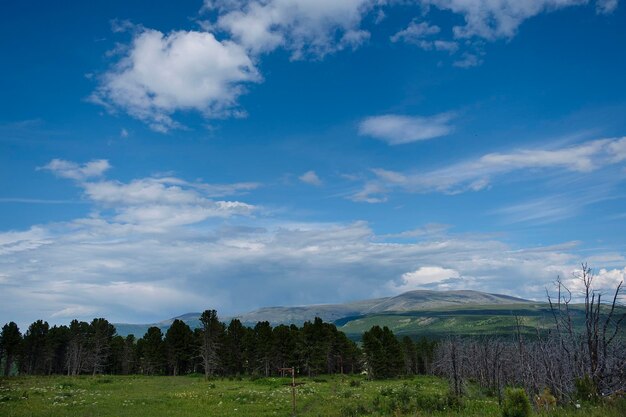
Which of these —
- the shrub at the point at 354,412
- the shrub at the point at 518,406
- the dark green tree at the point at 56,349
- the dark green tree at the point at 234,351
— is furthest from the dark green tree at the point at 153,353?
the shrub at the point at 518,406

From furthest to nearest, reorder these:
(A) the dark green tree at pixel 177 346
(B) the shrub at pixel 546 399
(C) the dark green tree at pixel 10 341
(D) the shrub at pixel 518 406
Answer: (A) the dark green tree at pixel 177 346 < (C) the dark green tree at pixel 10 341 < (B) the shrub at pixel 546 399 < (D) the shrub at pixel 518 406

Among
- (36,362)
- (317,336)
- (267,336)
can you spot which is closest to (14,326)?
(36,362)

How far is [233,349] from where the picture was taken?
351 feet

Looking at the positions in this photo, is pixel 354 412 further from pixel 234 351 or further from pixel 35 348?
pixel 35 348

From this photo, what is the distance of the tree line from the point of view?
9875cm

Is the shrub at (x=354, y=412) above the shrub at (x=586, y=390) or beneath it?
beneath

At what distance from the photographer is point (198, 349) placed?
324 ft

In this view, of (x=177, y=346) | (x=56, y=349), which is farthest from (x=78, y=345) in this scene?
(x=177, y=346)

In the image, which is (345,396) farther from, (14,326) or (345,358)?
(14,326)

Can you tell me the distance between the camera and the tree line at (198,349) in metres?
98.8

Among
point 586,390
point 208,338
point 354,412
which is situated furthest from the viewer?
point 208,338

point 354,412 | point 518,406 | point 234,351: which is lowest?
point 234,351

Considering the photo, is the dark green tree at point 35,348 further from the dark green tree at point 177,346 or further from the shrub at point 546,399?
the shrub at point 546,399

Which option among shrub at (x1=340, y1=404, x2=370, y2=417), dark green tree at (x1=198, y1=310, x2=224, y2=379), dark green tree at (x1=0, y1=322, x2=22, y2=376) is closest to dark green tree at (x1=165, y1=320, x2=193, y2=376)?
dark green tree at (x1=198, y1=310, x2=224, y2=379)
